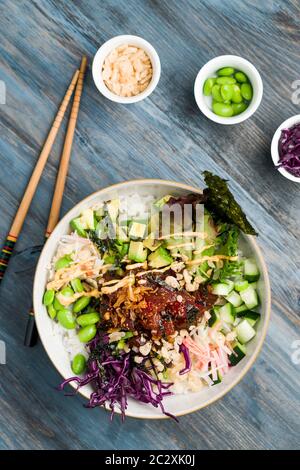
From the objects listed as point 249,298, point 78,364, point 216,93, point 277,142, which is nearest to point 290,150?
point 277,142

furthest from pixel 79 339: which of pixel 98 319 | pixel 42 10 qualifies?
pixel 42 10

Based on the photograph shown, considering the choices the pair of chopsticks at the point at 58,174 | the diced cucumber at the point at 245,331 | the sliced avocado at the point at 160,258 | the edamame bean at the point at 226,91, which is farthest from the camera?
the pair of chopsticks at the point at 58,174

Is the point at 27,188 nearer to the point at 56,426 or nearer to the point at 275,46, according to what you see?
the point at 56,426

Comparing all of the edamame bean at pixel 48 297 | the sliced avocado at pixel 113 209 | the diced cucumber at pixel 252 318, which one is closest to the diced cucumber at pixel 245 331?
the diced cucumber at pixel 252 318

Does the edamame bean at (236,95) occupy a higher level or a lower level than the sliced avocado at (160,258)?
higher

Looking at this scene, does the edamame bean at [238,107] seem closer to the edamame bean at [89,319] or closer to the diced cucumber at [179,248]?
the diced cucumber at [179,248]
